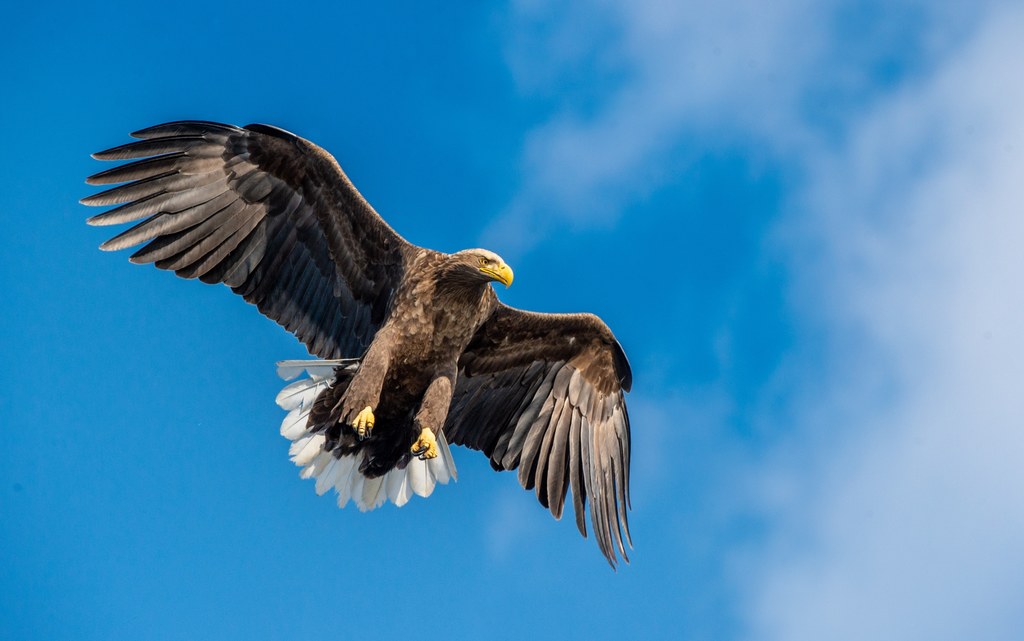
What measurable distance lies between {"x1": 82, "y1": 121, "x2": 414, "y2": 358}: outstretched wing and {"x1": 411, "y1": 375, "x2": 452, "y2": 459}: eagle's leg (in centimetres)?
88

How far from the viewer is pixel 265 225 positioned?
875 cm

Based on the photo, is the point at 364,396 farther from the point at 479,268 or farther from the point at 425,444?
the point at 479,268

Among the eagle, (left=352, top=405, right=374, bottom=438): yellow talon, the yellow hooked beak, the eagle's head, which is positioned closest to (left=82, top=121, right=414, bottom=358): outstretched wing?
the eagle

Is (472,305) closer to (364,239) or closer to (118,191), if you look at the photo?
(364,239)

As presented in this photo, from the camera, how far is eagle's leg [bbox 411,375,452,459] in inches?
318

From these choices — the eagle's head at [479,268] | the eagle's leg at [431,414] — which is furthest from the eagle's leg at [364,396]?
the eagle's head at [479,268]

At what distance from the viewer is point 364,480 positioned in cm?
912

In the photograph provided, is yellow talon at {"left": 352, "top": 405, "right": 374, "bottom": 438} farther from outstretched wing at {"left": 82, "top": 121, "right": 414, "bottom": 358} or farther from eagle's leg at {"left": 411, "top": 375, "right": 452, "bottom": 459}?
outstretched wing at {"left": 82, "top": 121, "right": 414, "bottom": 358}

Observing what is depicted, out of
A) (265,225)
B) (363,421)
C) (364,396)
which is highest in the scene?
(265,225)

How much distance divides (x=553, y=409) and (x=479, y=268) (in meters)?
1.68

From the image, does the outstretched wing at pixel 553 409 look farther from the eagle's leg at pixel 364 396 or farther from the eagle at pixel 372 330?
the eagle's leg at pixel 364 396

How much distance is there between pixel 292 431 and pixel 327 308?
100 centimetres

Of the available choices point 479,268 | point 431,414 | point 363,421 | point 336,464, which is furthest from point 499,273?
point 336,464

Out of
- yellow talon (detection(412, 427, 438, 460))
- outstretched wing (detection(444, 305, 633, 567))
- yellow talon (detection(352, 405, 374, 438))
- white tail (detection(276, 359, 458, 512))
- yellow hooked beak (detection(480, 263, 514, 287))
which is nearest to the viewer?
yellow talon (detection(352, 405, 374, 438))
